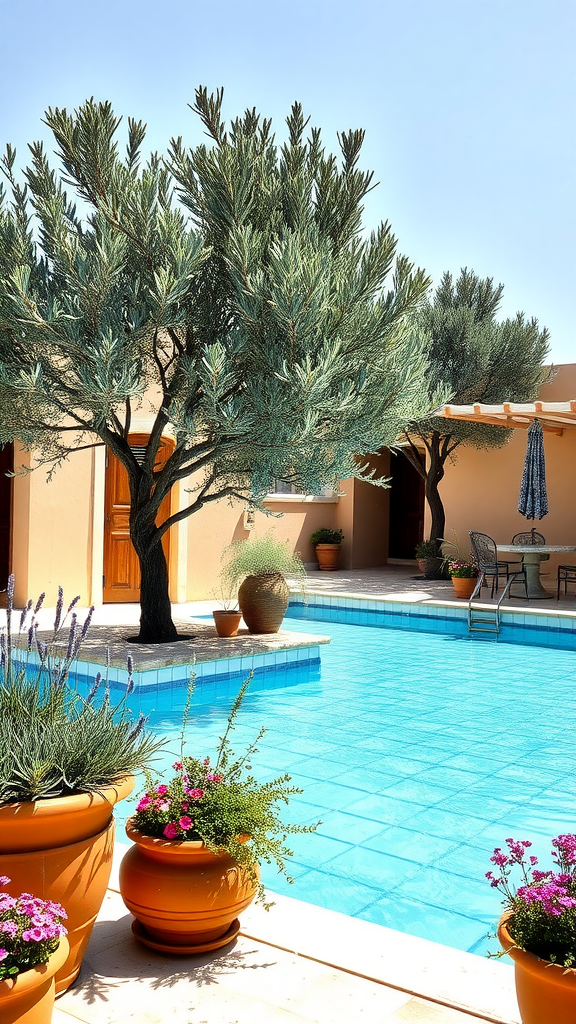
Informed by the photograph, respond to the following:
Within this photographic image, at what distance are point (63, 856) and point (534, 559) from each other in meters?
10.6

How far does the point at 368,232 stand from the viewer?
7.39 meters

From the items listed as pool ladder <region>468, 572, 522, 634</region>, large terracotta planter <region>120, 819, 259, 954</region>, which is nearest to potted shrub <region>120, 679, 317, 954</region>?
large terracotta planter <region>120, 819, 259, 954</region>

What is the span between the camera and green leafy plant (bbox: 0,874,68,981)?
67.7 inches

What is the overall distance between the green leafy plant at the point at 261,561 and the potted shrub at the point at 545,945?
677 centimetres

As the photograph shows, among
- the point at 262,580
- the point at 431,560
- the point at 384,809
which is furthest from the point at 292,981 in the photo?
the point at 431,560

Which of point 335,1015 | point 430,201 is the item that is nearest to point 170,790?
point 335,1015

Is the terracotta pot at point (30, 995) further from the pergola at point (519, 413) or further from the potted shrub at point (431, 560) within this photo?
the potted shrub at point (431, 560)

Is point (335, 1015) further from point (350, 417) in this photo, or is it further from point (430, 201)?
point (430, 201)

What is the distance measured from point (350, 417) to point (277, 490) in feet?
30.0

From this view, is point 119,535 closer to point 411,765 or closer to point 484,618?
point 484,618

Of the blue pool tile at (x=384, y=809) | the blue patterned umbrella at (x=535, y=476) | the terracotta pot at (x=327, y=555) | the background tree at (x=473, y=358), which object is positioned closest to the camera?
the blue pool tile at (x=384, y=809)

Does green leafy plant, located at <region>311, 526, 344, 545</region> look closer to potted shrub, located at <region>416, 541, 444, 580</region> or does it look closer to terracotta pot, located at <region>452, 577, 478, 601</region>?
potted shrub, located at <region>416, 541, 444, 580</region>

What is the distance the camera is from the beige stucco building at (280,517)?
10.4 metres

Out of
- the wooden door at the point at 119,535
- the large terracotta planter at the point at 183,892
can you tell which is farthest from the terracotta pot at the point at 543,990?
the wooden door at the point at 119,535
